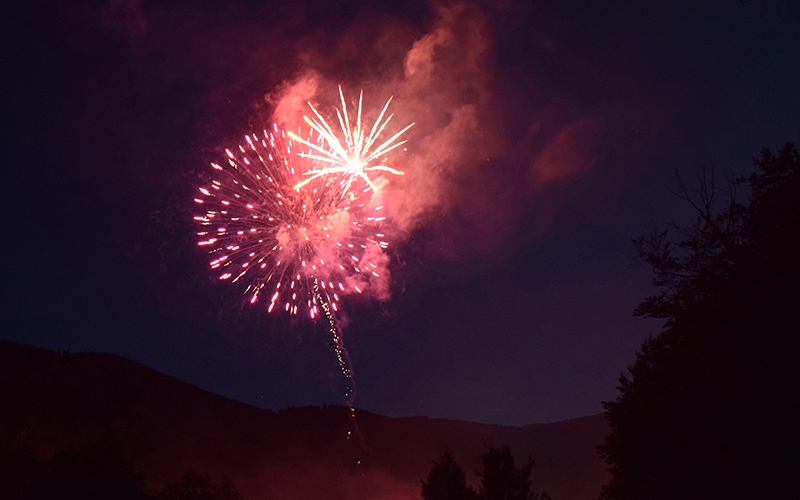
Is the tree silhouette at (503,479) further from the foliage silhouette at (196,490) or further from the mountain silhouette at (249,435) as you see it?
the mountain silhouette at (249,435)

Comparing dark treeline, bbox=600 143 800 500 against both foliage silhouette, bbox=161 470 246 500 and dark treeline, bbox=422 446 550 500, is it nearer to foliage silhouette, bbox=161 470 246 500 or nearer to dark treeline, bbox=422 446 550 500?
dark treeline, bbox=422 446 550 500

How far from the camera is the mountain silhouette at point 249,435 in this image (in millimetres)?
29406

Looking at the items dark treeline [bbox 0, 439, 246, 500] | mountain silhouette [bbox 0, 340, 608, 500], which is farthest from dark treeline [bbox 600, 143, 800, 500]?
mountain silhouette [bbox 0, 340, 608, 500]

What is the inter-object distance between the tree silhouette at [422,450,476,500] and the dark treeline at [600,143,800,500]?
631cm

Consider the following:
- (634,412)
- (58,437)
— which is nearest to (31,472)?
(58,437)

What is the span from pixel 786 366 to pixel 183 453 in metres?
35.7

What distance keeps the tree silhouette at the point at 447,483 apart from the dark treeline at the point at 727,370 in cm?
631

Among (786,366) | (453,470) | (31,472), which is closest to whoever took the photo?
(786,366)

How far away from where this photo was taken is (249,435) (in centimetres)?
3750

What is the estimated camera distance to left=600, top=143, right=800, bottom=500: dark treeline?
1141cm

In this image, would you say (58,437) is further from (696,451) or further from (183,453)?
(696,451)

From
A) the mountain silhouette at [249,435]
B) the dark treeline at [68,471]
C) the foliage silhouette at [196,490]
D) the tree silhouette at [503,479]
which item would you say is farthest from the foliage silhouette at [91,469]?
the tree silhouette at [503,479]

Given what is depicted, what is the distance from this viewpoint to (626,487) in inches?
622

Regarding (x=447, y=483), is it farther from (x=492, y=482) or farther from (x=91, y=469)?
(x=91, y=469)
